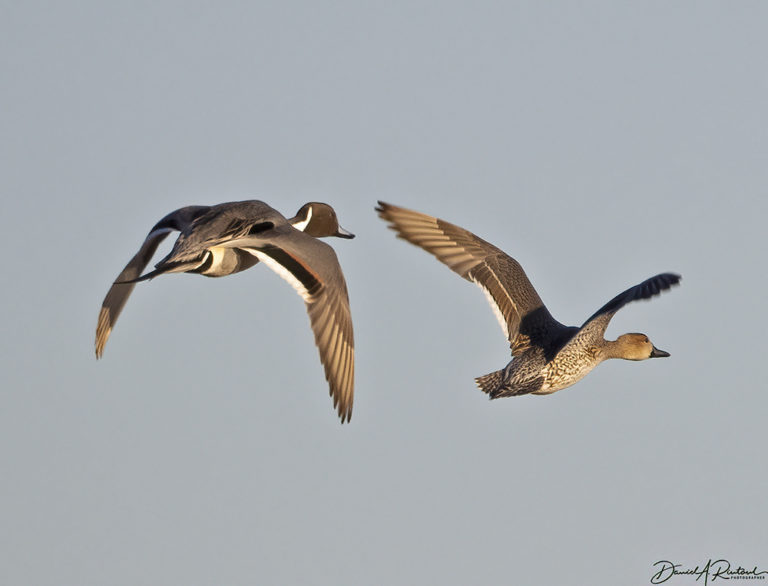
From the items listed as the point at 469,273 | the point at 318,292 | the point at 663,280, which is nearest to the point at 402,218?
the point at 469,273

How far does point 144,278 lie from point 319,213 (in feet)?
13.7

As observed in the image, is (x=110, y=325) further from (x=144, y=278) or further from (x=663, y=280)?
(x=663, y=280)

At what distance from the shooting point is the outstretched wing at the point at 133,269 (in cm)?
1334

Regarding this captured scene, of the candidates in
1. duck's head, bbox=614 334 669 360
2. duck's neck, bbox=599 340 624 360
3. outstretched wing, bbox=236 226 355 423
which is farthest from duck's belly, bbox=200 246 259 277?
duck's head, bbox=614 334 669 360

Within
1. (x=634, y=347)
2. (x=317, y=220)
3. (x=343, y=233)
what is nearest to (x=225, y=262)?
(x=317, y=220)

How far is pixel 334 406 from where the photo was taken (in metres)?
11.0

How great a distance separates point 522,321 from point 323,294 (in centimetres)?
241

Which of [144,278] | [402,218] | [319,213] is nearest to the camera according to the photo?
[144,278]

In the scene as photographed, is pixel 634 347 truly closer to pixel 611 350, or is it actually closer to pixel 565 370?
pixel 611 350

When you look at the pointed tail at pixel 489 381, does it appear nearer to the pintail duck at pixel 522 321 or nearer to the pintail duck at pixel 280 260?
the pintail duck at pixel 522 321

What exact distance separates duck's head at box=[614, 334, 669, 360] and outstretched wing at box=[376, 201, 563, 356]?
27.5 inches

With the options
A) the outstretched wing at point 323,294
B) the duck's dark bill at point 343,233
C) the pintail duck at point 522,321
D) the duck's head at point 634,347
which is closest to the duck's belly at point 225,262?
the outstretched wing at point 323,294

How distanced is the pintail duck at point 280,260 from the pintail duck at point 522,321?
49.9 inches

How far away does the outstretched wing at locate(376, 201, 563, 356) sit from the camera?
12.7 m
